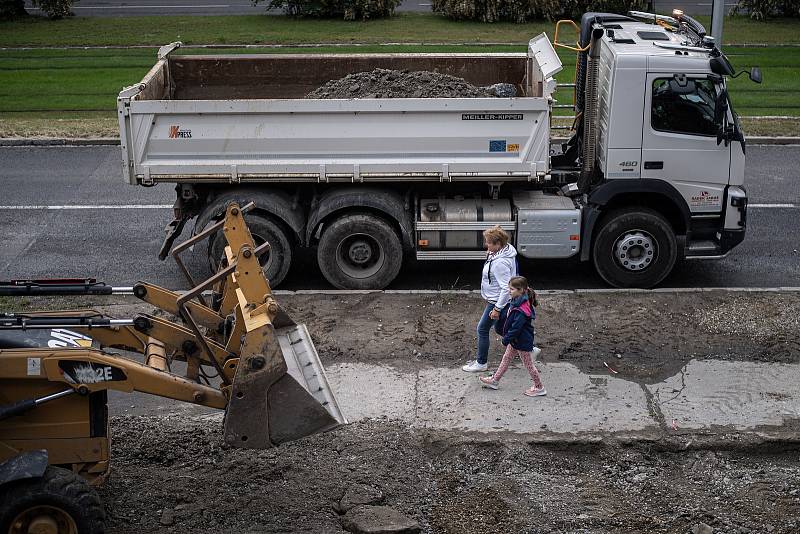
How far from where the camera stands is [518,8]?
2778 centimetres

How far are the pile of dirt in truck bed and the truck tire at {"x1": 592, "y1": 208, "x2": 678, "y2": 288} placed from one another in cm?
233

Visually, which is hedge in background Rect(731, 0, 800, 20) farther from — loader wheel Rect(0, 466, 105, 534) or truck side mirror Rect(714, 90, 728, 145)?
loader wheel Rect(0, 466, 105, 534)

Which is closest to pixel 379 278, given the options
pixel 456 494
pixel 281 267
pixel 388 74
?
pixel 281 267

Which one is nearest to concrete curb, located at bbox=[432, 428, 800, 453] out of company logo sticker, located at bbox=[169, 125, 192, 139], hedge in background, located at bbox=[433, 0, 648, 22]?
company logo sticker, located at bbox=[169, 125, 192, 139]

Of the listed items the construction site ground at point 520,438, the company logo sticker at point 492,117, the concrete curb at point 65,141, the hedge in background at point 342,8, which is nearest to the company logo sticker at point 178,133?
the construction site ground at point 520,438

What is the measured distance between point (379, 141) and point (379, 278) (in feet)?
5.41

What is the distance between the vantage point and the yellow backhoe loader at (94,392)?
22.1ft

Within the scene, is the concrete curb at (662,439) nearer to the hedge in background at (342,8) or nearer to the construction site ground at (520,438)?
the construction site ground at (520,438)

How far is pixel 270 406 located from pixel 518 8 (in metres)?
22.6

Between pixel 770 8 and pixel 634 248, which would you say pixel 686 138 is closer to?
pixel 634 248

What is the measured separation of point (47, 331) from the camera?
24.5 feet

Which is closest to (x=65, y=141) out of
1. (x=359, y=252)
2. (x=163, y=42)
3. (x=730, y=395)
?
(x=163, y=42)

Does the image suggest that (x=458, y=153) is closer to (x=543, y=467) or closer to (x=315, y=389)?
(x=543, y=467)

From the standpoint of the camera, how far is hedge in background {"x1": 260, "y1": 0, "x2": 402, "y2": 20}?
28.1 metres
